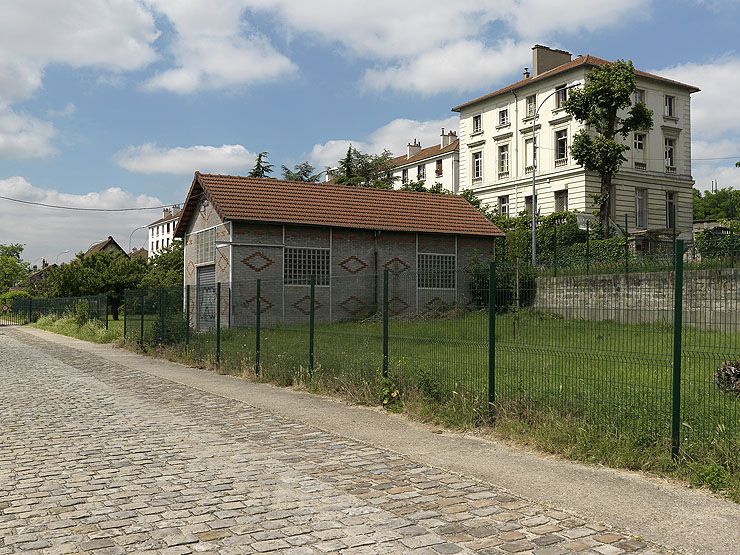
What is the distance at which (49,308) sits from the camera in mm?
52469

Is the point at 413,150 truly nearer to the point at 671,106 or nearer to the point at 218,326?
the point at 671,106

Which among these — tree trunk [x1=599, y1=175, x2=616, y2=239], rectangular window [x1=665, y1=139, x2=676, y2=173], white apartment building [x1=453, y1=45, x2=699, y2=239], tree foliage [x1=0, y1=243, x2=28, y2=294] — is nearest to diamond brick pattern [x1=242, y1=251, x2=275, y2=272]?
tree trunk [x1=599, y1=175, x2=616, y2=239]

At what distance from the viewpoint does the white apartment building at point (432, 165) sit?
219 feet

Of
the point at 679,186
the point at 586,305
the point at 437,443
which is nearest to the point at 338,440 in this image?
Result: the point at 437,443

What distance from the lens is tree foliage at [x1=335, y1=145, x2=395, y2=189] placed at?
68.7 metres

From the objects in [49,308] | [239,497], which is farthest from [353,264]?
[49,308]

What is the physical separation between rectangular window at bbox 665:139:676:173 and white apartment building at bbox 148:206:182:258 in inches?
3436

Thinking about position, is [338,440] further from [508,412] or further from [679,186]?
[679,186]

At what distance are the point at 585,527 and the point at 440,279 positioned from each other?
5494 millimetres

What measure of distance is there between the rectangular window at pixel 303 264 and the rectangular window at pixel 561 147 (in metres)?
27.7

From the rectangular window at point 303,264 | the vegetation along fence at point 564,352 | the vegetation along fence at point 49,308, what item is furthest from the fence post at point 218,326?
the vegetation along fence at point 49,308

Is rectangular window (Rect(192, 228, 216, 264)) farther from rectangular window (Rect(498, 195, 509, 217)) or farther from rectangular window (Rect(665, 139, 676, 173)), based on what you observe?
rectangular window (Rect(665, 139, 676, 173))

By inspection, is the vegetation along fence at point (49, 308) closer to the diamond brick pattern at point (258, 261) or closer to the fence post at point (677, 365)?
the diamond brick pattern at point (258, 261)

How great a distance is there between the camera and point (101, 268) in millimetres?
53281
